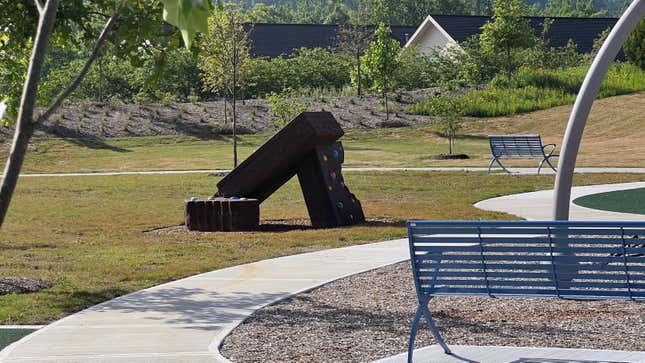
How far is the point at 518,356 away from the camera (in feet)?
23.7

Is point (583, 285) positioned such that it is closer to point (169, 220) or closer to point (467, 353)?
point (467, 353)

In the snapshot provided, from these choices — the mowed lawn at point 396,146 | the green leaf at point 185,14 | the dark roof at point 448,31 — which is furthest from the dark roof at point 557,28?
the green leaf at point 185,14

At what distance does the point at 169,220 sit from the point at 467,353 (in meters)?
11.5

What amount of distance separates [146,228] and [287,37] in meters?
52.6

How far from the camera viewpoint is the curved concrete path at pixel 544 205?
54.3 feet

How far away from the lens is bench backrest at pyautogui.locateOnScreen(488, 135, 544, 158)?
27.2 meters

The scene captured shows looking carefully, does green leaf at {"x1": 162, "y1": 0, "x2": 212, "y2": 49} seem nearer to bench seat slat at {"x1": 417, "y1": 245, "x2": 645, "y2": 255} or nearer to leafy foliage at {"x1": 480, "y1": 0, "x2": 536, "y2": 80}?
bench seat slat at {"x1": 417, "y1": 245, "x2": 645, "y2": 255}

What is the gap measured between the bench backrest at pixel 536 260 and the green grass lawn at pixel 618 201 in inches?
404

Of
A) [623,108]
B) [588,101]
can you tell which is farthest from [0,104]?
[623,108]

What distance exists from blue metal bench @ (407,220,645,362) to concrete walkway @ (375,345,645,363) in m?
0.14

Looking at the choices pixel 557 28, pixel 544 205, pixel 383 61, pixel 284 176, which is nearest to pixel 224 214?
pixel 284 176

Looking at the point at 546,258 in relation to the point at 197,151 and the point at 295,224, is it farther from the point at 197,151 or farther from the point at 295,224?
the point at 197,151

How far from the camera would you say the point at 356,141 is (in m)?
39.2

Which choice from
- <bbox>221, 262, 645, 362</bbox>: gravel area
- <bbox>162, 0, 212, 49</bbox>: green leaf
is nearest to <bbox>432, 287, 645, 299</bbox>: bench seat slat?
<bbox>221, 262, 645, 362</bbox>: gravel area
